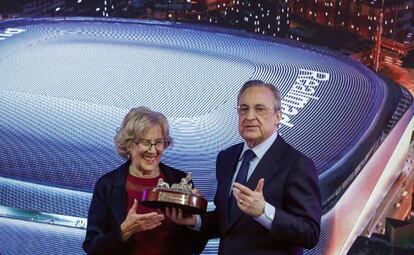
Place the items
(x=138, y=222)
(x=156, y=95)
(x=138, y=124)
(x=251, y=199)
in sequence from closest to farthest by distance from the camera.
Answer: (x=251, y=199)
(x=138, y=222)
(x=138, y=124)
(x=156, y=95)

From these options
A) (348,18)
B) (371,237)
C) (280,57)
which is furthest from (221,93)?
(371,237)

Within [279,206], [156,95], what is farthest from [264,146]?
[156,95]

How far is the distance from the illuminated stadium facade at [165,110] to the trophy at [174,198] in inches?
77.7

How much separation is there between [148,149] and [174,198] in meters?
0.21

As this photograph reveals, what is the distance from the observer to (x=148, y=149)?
2.38 metres

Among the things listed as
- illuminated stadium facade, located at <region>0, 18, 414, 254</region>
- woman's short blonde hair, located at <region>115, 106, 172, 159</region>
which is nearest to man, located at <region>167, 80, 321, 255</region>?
woman's short blonde hair, located at <region>115, 106, 172, 159</region>

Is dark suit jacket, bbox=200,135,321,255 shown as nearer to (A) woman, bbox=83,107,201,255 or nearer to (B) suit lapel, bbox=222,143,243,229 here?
(B) suit lapel, bbox=222,143,243,229

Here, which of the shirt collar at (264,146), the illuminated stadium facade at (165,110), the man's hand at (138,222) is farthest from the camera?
the illuminated stadium facade at (165,110)

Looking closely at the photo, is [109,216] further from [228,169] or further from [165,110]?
[165,110]

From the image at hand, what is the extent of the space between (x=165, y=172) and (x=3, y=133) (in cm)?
298

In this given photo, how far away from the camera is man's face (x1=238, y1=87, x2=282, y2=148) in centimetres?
229

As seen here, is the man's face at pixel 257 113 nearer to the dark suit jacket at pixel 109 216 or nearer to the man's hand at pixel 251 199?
the man's hand at pixel 251 199

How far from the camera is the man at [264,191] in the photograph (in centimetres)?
218

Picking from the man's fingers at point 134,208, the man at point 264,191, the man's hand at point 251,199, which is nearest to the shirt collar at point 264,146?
the man at point 264,191
